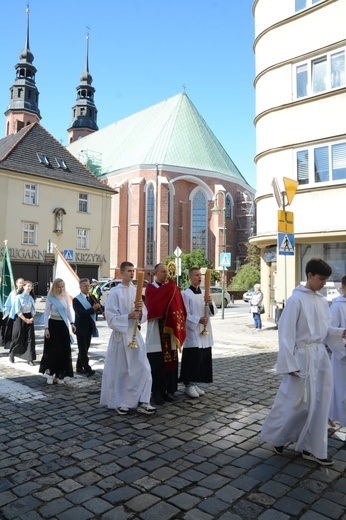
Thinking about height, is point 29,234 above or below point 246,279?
above

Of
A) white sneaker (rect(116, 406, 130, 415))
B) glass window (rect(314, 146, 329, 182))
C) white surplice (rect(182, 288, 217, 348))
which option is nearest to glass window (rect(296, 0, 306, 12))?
glass window (rect(314, 146, 329, 182))

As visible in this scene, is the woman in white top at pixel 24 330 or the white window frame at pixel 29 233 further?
the white window frame at pixel 29 233

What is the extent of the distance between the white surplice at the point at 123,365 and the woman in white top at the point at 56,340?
159 centimetres

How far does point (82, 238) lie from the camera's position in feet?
119

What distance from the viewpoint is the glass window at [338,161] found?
13875mm

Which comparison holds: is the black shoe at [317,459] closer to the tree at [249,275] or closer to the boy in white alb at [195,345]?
the boy in white alb at [195,345]

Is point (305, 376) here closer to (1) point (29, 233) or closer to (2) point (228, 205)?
(1) point (29, 233)

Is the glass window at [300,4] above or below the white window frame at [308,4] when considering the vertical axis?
above

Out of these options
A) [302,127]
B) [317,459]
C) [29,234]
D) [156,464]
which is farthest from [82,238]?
[317,459]

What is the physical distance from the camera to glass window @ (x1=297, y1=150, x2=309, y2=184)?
48.8 ft

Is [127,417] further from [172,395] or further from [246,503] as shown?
[246,503]

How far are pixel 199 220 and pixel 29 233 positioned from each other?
2520 centimetres

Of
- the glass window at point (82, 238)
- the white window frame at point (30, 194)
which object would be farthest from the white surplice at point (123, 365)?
the glass window at point (82, 238)

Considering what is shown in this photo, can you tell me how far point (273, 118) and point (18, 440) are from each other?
14.4 metres
